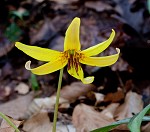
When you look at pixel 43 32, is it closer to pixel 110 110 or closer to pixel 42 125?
pixel 110 110

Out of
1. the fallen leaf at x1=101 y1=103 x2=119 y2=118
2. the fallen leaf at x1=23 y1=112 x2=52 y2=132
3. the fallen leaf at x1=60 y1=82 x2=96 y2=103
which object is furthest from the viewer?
the fallen leaf at x1=60 y1=82 x2=96 y2=103

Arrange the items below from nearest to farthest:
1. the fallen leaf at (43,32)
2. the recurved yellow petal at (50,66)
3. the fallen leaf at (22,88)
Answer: the recurved yellow petal at (50,66) → the fallen leaf at (22,88) → the fallen leaf at (43,32)

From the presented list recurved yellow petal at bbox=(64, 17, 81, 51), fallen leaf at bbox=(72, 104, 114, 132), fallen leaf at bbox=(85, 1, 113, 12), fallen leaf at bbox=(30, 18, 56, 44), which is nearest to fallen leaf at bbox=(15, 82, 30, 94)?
fallen leaf at bbox=(30, 18, 56, 44)

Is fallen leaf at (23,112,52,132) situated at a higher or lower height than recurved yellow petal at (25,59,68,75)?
lower

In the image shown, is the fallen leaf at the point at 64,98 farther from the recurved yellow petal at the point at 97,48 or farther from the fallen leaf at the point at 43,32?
the recurved yellow petal at the point at 97,48

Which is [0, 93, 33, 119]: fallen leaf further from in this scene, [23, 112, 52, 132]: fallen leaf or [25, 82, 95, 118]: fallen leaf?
[23, 112, 52, 132]: fallen leaf

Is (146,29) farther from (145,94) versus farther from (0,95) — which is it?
(0,95)

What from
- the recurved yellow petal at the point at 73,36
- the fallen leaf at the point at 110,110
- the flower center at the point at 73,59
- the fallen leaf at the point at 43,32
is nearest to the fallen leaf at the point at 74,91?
the fallen leaf at the point at 110,110
